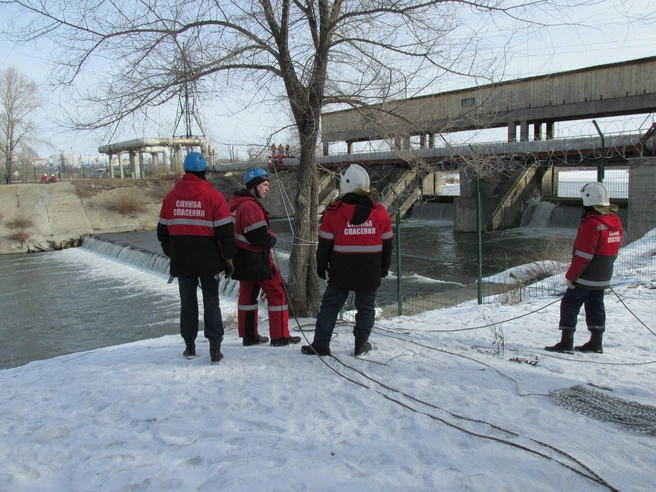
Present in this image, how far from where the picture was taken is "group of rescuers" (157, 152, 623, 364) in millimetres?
4527

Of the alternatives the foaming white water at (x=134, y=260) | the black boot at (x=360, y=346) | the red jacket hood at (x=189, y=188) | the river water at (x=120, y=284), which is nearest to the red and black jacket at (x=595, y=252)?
the black boot at (x=360, y=346)

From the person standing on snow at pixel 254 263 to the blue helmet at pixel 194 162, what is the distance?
1.80 feet

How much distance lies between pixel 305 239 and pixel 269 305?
8.31ft

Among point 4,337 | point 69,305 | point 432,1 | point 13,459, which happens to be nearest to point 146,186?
point 69,305

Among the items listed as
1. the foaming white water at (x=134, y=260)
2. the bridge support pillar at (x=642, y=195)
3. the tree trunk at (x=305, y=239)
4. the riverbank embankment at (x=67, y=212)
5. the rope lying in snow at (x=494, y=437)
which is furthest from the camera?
the riverbank embankment at (x=67, y=212)

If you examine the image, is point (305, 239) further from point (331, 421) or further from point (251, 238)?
point (331, 421)

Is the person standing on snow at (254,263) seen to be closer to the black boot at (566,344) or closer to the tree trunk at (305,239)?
the tree trunk at (305,239)

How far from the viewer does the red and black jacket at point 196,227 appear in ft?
14.8

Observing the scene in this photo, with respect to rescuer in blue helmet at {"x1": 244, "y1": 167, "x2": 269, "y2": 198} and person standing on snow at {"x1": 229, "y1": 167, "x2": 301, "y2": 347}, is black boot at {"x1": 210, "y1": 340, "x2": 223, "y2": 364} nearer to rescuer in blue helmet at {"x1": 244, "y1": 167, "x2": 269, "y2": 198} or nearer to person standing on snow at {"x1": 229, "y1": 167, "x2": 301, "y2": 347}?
person standing on snow at {"x1": 229, "y1": 167, "x2": 301, "y2": 347}

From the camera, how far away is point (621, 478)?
270 centimetres

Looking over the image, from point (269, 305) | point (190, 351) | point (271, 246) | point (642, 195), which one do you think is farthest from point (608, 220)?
point (642, 195)

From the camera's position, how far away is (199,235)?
4.55 metres

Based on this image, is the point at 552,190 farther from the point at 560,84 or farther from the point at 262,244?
the point at 262,244

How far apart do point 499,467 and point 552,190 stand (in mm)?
29936
